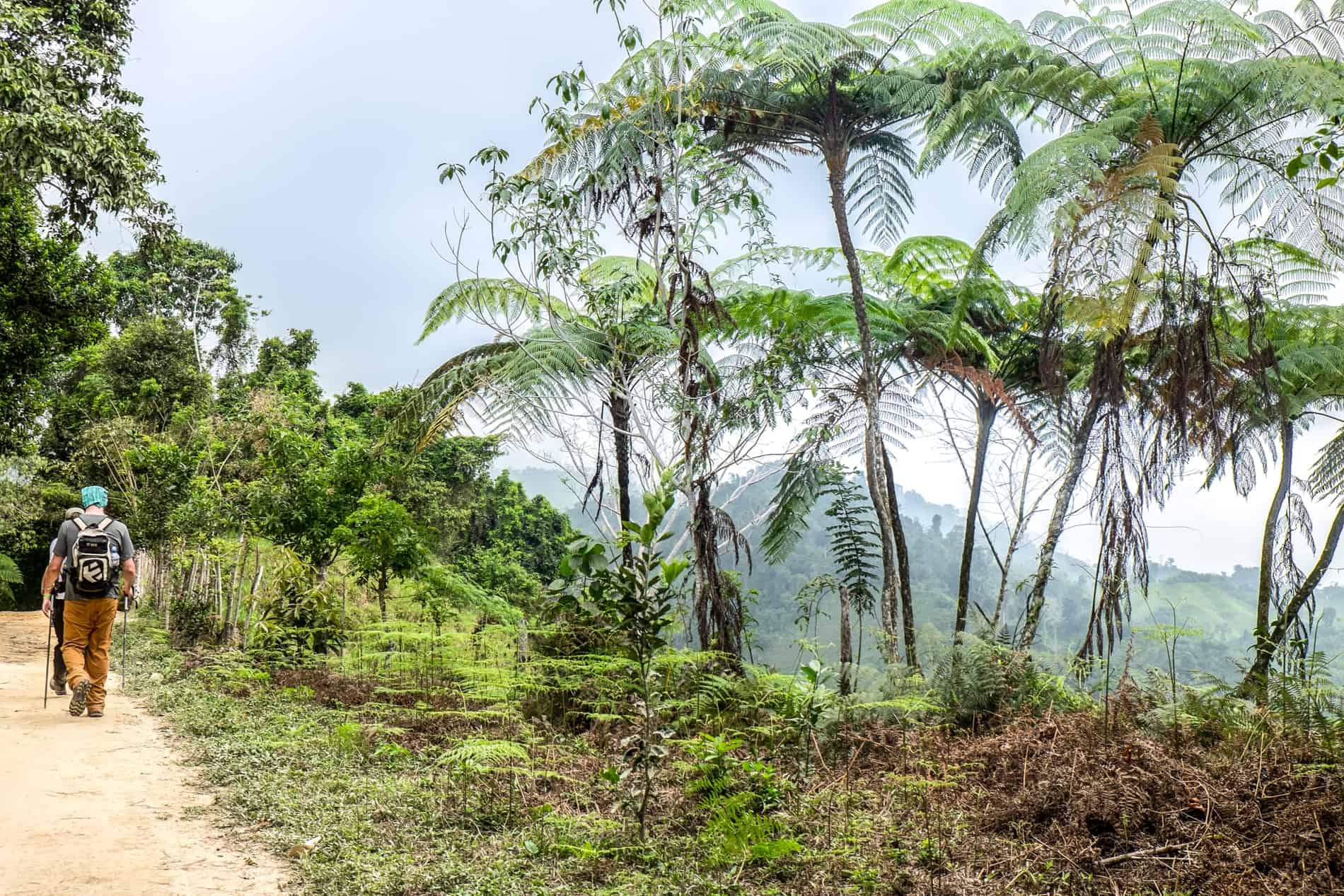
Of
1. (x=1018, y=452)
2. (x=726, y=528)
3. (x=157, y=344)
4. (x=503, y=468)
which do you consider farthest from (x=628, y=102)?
(x=157, y=344)

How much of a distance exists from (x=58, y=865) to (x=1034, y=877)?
11.0ft

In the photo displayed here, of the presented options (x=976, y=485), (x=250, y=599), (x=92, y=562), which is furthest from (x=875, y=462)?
(x=250, y=599)

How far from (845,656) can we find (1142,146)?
3.82 m

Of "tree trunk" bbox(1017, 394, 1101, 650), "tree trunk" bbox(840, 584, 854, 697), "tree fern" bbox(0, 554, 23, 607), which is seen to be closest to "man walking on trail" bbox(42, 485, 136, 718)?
"tree trunk" bbox(840, 584, 854, 697)

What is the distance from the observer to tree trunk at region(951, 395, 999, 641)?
7932 mm

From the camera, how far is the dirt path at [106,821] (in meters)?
2.99

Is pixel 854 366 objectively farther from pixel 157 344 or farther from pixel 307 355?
pixel 307 355

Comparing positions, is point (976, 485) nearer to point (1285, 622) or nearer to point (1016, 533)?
point (1016, 533)

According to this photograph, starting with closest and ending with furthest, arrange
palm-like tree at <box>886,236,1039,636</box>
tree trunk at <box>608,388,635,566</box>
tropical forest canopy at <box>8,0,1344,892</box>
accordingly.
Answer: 1. tropical forest canopy at <box>8,0,1344,892</box>
2. tree trunk at <box>608,388,635,566</box>
3. palm-like tree at <box>886,236,1039,636</box>

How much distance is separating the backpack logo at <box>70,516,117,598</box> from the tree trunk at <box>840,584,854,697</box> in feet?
15.9

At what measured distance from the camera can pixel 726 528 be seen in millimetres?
6859

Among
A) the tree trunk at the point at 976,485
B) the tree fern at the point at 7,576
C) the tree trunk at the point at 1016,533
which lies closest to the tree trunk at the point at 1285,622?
the tree trunk at the point at 1016,533

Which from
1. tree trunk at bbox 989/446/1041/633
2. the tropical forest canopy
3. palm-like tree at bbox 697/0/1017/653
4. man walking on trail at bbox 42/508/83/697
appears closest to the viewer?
the tropical forest canopy

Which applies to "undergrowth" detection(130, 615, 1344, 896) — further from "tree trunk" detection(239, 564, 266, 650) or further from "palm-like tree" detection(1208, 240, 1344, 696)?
"tree trunk" detection(239, 564, 266, 650)
